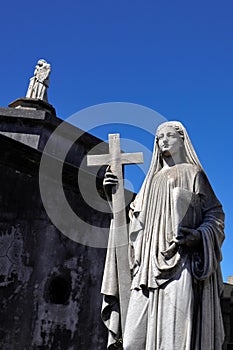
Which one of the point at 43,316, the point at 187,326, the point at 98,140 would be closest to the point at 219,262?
the point at 187,326

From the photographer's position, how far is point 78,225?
38.9 feet

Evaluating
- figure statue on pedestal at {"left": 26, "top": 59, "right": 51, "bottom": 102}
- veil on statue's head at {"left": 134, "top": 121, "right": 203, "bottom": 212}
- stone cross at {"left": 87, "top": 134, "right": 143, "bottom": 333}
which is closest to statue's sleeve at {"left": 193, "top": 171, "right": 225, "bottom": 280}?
veil on statue's head at {"left": 134, "top": 121, "right": 203, "bottom": 212}

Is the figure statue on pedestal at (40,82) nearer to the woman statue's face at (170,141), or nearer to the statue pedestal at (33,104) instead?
the statue pedestal at (33,104)

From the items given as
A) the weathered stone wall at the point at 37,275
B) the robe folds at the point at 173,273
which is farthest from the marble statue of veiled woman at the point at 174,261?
the weathered stone wall at the point at 37,275

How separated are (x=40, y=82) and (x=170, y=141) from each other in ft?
37.9

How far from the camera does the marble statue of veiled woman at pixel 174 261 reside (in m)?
3.75

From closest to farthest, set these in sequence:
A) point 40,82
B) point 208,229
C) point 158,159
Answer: point 208,229 < point 158,159 < point 40,82

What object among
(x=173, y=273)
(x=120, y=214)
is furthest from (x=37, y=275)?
(x=173, y=273)

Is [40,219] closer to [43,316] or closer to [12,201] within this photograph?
[12,201]

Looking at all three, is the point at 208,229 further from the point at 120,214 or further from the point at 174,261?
the point at 120,214

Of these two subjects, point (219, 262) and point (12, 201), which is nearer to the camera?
point (219, 262)

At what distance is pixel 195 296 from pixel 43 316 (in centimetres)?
736

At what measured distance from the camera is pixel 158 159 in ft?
15.3

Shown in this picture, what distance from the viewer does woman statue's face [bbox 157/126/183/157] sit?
4.50 metres
